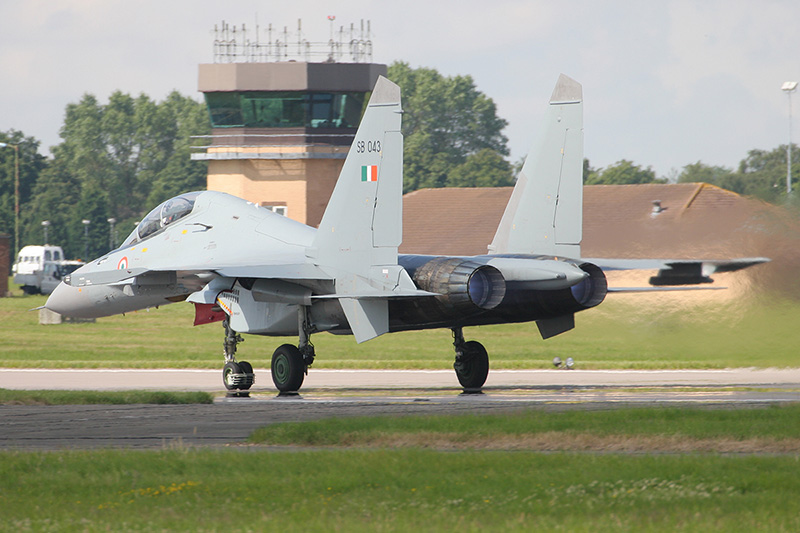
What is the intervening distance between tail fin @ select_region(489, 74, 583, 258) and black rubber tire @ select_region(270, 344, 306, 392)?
452 centimetres

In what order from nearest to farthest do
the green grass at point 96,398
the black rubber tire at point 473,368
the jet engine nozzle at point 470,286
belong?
the green grass at point 96,398, the jet engine nozzle at point 470,286, the black rubber tire at point 473,368

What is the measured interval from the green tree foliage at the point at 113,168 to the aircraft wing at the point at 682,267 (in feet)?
276

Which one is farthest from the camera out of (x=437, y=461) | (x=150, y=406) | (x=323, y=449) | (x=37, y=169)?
(x=37, y=169)

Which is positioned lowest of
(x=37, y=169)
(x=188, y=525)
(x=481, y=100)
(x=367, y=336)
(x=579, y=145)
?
(x=188, y=525)

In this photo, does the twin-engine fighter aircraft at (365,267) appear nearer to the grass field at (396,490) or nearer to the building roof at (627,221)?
the building roof at (627,221)

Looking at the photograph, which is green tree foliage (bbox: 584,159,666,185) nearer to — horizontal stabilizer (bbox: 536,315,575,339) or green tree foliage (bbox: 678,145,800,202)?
green tree foliage (bbox: 678,145,800,202)

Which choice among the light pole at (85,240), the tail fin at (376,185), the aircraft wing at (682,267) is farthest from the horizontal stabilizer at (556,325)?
the light pole at (85,240)

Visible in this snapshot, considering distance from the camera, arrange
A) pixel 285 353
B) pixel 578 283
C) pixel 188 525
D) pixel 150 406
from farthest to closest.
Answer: pixel 285 353, pixel 578 283, pixel 150 406, pixel 188 525

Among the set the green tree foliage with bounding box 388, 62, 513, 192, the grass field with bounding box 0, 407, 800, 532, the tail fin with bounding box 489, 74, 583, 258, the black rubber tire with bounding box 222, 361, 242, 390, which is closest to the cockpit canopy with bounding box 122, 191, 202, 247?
the black rubber tire with bounding box 222, 361, 242, 390

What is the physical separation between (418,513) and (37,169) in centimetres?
11830

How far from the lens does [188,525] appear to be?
9.01m

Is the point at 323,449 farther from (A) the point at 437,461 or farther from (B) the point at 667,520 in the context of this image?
(B) the point at 667,520

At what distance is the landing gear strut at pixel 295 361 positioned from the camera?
72.2ft

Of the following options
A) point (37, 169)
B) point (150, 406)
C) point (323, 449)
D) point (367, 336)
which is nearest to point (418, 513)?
point (323, 449)
